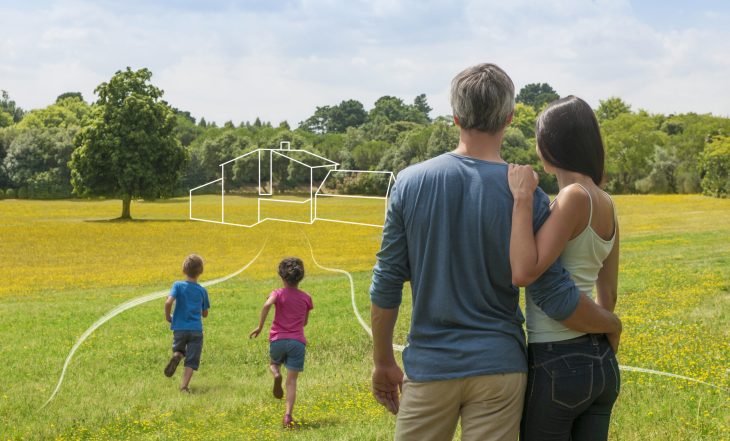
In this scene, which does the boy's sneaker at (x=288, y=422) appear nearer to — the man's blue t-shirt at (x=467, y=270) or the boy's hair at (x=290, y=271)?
the boy's hair at (x=290, y=271)

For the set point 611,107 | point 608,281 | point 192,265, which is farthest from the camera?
point 611,107

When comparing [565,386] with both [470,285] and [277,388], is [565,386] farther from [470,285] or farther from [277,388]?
[277,388]

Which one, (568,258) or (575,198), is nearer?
(575,198)

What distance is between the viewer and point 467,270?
2547 mm

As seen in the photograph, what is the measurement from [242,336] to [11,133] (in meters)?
27.5

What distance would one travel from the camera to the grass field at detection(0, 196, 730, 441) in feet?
21.2

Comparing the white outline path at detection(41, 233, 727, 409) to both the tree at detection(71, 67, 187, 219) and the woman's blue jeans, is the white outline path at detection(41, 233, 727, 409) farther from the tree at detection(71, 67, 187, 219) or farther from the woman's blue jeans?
the tree at detection(71, 67, 187, 219)

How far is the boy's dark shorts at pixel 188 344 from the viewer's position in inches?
295

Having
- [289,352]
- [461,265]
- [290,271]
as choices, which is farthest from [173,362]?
[461,265]

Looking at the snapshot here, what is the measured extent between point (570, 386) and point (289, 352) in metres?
4.11

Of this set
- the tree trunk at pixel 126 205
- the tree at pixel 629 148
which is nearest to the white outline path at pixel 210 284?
the tree trunk at pixel 126 205

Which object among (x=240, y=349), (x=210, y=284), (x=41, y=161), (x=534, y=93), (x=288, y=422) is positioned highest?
(x=534, y=93)

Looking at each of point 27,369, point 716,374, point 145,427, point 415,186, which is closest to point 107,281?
point 27,369

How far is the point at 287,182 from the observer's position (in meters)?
21.1
